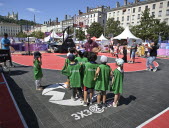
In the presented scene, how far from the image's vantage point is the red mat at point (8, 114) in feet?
9.59

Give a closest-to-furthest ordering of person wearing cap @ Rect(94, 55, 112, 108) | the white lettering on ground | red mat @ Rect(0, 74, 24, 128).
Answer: red mat @ Rect(0, 74, 24, 128), person wearing cap @ Rect(94, 55, 112, 108), the white lettering on ground

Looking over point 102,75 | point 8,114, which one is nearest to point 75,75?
point 102,75

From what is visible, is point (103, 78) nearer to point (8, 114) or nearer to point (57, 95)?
point (57, 95)

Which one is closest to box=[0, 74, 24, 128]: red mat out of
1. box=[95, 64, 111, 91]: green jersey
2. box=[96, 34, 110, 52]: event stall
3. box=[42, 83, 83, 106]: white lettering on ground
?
box=[42, 83, 83, 106]: white lettering on ground

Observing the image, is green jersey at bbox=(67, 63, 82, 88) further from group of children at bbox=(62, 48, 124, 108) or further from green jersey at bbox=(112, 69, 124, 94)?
green jersey at bbox=(112, 69, 124, 94)

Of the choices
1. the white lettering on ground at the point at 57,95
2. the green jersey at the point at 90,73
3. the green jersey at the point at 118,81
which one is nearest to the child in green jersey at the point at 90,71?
the green jersey at the point at 90,73

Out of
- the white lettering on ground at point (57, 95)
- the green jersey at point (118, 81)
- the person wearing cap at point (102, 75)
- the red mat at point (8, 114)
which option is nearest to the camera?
the red mat at point (8, 114)

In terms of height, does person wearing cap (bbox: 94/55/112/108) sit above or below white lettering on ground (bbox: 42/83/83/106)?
above

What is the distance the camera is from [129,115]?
3.52m

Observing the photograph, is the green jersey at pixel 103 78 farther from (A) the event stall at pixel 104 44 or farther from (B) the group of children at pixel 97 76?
(A) the event stall at pixel 104 44

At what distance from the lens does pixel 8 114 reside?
3299mm

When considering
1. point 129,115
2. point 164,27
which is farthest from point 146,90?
point 164,27

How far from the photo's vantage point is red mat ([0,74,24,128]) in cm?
292

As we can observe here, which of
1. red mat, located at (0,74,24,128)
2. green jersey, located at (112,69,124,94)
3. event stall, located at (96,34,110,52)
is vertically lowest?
red mat, located at (0,74,24,128)
